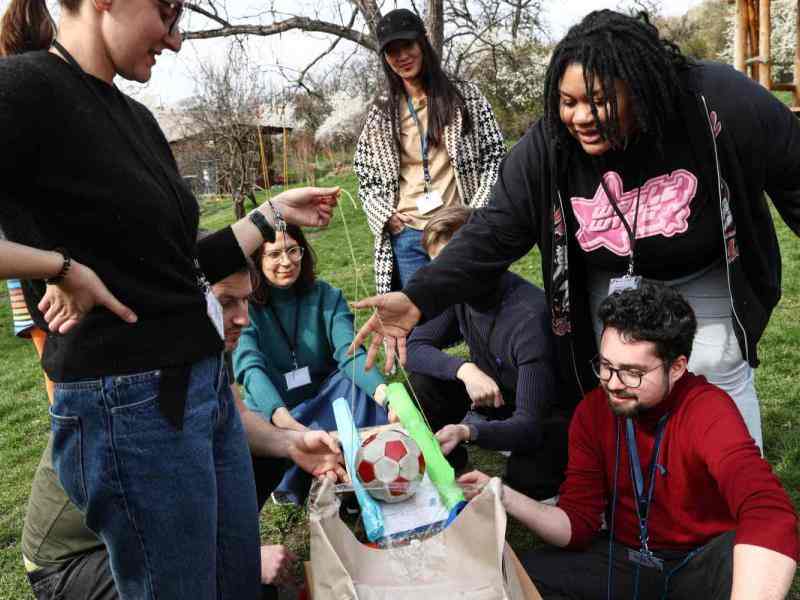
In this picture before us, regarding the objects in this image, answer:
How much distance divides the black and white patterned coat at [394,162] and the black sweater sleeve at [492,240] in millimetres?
1411

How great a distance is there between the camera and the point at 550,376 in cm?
288

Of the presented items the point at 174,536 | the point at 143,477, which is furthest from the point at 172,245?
the point at 174,536

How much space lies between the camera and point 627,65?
1.95 m

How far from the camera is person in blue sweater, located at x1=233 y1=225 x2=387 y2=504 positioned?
3.21 m

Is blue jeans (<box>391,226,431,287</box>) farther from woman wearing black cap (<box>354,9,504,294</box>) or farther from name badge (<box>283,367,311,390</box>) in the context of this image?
name badge (<box>283,367,311,390</box>)

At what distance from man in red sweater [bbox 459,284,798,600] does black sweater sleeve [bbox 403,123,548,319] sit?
48cm

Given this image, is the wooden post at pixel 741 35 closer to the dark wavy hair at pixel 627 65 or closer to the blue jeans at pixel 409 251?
the blue jeans at pixel 409 251

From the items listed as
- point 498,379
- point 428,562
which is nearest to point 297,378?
point 498,379

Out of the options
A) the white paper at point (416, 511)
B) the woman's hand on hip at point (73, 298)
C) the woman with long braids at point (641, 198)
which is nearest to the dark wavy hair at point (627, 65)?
the woman with long braids at point (641, 198)

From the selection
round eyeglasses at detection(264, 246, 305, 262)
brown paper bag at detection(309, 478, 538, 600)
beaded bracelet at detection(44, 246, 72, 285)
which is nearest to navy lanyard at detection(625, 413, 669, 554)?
brown paper bag at detection(309, 478, 538, 600)

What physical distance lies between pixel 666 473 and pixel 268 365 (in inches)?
73.3

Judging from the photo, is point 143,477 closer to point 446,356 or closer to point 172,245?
point 172,245

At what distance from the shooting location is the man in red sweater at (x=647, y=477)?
1.92m

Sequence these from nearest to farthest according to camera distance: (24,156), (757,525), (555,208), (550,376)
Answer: (24,156) < (757,525) < (555,208) < (550,376)
